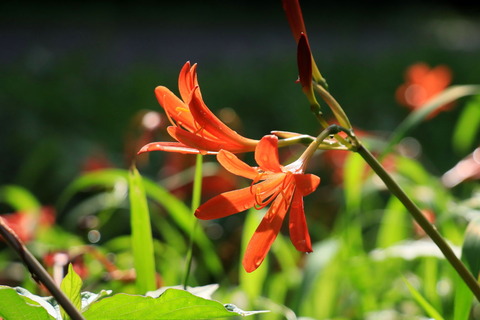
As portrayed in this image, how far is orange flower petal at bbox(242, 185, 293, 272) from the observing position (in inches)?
23.4

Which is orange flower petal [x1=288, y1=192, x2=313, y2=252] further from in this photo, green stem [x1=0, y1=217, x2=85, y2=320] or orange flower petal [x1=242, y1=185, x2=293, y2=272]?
green stem [x1=0, y1=217, x2=85, y2=320]

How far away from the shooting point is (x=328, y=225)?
2.53 metres

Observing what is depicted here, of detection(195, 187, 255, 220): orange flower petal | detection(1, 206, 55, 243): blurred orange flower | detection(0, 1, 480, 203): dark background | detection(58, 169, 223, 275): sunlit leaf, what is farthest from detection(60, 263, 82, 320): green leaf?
detection(0, 1, 480, 203): dark background

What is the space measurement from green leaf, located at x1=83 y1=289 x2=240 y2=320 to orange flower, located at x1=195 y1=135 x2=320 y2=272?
5 centimetres

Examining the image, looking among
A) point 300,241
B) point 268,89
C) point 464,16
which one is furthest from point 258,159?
point 464,16

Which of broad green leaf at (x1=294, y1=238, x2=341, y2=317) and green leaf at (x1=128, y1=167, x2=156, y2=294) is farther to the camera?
broad green leaf at (x1=294, y1=238, x2=341, y2=317)

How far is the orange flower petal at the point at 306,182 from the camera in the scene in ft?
1.86

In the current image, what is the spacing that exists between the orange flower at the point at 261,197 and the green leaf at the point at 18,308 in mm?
149

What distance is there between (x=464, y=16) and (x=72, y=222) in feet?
30.8

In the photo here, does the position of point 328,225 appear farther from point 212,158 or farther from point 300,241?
point 300,241

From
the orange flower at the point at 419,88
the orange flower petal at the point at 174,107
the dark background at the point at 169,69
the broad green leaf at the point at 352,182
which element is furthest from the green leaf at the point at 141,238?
the dark background at the point at 169,69

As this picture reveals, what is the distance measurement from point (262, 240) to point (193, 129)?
130mm

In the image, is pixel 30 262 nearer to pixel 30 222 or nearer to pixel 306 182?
pixel 306 182

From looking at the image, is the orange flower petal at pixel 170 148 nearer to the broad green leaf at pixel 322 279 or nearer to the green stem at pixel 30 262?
the green stem at pixel 30 262
